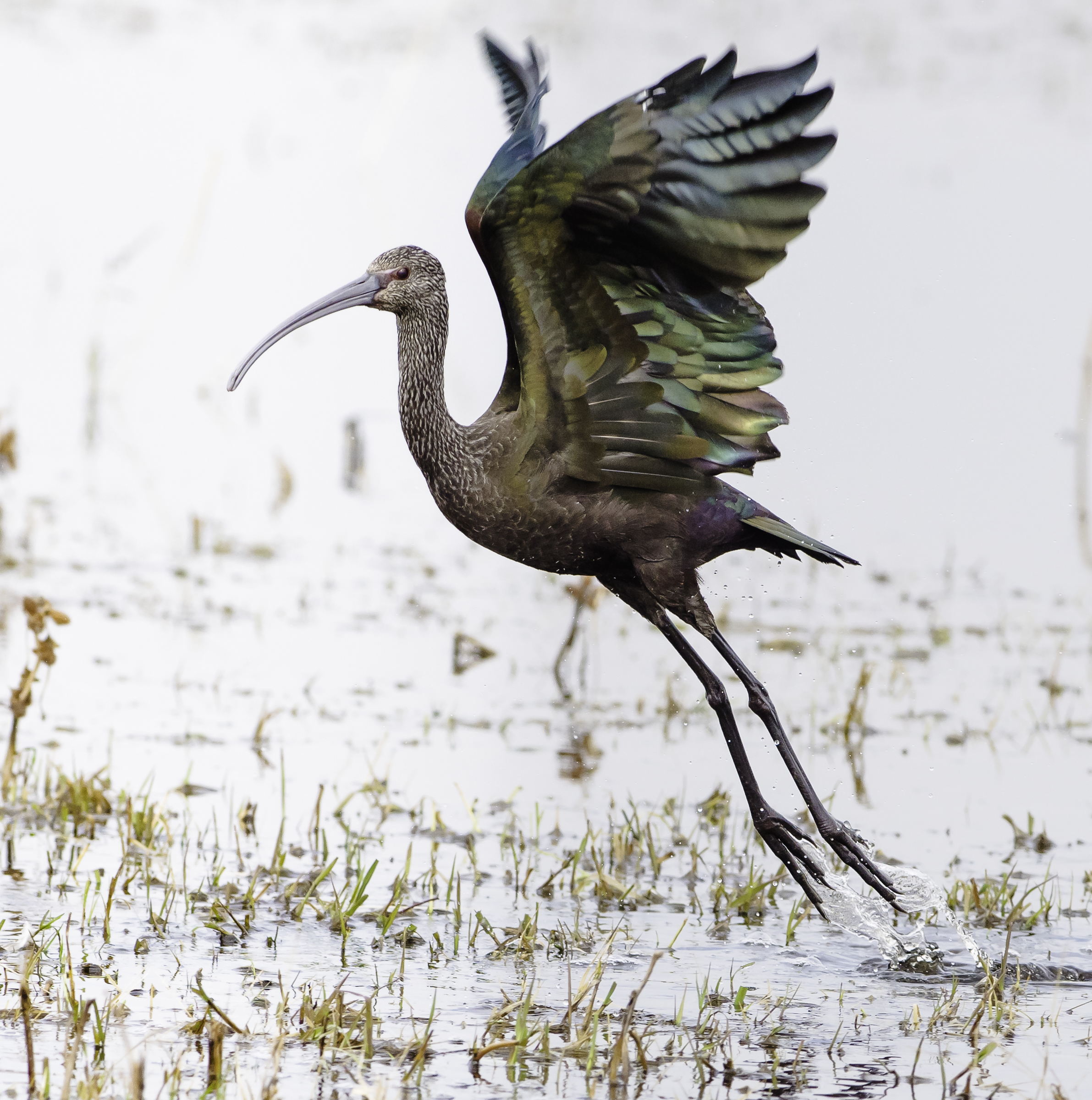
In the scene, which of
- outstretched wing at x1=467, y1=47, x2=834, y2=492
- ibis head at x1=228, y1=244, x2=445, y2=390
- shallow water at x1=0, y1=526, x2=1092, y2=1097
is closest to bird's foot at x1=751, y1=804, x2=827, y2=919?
shallow water at x1=0, y1=526, x2=1092, y2=1097

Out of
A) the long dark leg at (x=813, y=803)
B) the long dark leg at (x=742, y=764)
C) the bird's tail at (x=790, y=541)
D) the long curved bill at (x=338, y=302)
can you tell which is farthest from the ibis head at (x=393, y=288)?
the long dark leg at (x=813, y=803)

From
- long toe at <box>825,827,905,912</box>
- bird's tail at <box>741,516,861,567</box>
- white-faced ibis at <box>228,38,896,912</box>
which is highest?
white-faced ibis at <box>228,38,896,912</box>

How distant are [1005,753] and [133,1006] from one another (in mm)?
3669

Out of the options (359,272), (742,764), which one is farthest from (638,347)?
(359,272)

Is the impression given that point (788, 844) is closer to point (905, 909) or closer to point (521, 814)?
point (905, 909)

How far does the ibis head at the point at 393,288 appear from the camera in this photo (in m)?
4.82

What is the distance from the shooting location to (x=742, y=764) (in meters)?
5.07

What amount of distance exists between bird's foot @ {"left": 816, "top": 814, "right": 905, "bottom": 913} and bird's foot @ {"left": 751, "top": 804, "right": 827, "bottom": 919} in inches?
2.7

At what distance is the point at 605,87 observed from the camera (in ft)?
60.4

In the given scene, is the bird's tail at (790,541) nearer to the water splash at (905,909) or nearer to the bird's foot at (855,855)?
the bird's foot at (855,855)

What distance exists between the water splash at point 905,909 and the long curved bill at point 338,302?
6.28 ft

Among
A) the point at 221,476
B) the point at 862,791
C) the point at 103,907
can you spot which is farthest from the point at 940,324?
the point at 103,907

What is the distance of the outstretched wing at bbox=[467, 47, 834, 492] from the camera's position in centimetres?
434

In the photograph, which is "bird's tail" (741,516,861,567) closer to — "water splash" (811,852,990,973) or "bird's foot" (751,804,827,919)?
"bird's foot" (751,804,827,919)
